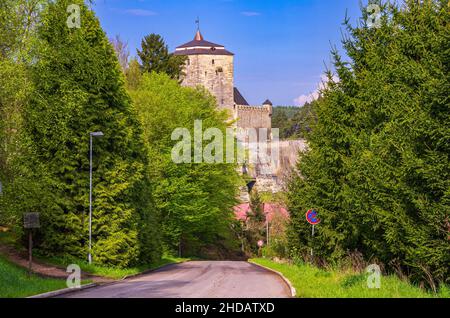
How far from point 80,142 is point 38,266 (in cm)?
696

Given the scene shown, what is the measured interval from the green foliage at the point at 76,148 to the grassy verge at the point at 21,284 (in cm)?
694

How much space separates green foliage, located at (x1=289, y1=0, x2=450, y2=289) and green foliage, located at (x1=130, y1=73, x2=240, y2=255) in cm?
2372

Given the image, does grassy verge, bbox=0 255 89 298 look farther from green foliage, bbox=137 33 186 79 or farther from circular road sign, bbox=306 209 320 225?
green foliage, bbox=137 33 186 79

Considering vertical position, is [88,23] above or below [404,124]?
above

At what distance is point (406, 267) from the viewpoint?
23.4 meters

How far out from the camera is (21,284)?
20.5 meters

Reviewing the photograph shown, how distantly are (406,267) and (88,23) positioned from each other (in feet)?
65.6

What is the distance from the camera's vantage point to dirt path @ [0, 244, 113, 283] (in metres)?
25.9

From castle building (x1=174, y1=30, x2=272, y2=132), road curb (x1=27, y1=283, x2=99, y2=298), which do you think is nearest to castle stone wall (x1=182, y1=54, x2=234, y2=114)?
castle building (x1=174, y1=30, x2=272, y2=132)

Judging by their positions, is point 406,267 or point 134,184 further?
point 134,184

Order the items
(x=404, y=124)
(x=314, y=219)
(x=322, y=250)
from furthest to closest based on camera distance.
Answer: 1. (x=322, y=250)
2. (x=314, y=219)
3. (x=404, y=124)

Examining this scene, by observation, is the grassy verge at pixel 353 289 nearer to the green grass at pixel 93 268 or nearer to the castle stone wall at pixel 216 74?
the green grass at pixel 93 268
